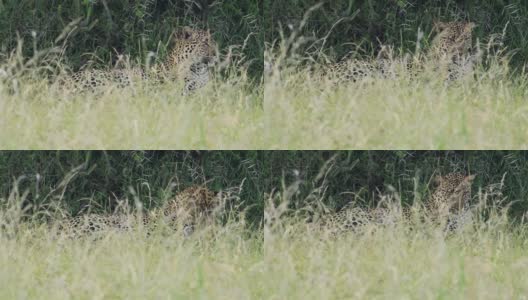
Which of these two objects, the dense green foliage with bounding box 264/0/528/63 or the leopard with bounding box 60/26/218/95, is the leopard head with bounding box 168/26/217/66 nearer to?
the leopard with bounding box 60/26/218/95

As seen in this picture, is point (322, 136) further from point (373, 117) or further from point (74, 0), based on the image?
point (74, 0)

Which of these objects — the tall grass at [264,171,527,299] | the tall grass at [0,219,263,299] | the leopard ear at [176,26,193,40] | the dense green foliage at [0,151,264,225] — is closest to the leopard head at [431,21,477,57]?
the tall grass at [264,171,527,299]

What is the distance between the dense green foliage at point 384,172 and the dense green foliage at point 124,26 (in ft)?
2.72

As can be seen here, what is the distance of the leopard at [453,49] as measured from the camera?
7254mm

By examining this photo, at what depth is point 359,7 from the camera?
736 cm

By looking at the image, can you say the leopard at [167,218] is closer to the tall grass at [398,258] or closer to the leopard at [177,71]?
the tall grass at [398,258]

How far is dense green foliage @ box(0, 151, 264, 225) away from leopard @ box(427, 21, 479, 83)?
4.85ft

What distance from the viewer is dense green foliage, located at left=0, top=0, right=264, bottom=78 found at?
719cm

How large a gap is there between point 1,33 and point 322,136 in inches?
91.6

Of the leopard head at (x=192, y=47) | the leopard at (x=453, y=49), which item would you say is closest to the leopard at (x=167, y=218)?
the leopard head at (x=192, y=47)

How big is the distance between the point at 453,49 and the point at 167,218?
91.4 inches

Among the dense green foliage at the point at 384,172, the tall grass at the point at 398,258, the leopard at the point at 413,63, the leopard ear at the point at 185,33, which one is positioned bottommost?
the tall grass at the point at 398,258

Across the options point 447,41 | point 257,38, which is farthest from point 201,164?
point 447,41

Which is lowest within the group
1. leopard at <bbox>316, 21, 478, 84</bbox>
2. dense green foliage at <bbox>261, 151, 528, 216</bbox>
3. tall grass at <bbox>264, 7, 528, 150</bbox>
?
dense green foliage at <bbox>261, 151, 528, 216</bbox>
